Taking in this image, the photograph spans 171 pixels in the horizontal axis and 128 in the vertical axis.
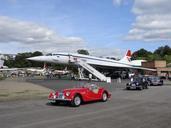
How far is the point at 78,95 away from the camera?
71.6 ft

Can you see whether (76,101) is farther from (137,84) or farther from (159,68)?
(159,68)

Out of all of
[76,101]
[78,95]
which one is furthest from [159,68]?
[76,101]

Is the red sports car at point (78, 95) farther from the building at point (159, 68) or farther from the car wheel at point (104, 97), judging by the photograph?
the building at point (159, 68)

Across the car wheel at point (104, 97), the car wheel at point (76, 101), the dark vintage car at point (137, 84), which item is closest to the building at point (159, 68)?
the dark vintage car at point (137, 84)

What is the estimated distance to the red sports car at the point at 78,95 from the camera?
2117 cm

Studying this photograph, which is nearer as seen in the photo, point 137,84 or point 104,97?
point 104,97

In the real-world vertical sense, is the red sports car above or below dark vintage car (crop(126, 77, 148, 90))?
below

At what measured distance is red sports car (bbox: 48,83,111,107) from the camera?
21170 millimetres

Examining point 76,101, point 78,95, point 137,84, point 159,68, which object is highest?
point 159,68

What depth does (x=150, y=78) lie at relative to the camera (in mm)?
50062

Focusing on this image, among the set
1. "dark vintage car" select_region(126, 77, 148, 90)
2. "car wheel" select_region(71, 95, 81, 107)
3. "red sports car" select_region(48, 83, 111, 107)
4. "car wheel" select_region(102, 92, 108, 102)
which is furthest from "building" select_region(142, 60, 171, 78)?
"car wheel" select_region(71, 95, 81, 107)

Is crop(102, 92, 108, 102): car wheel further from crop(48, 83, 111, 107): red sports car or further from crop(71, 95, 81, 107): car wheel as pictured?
crop(71, 95, 81, 107): car wheel

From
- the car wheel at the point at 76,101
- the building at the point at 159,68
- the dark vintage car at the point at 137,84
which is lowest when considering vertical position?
the car wheel at the point at 76,101

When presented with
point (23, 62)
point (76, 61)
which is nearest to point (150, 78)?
point (76, 61)
